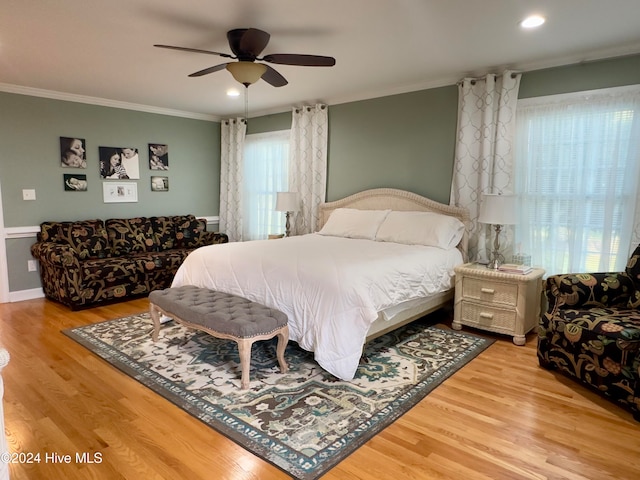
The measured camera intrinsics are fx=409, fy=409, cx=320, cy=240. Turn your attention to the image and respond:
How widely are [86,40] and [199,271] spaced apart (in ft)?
6.63

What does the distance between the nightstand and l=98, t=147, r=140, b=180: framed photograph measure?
14.5ft

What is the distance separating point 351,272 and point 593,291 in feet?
5.72

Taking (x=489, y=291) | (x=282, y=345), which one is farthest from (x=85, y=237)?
(x=489, y=291)

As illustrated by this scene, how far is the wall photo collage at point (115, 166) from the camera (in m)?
5.02

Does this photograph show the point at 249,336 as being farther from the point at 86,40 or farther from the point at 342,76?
the point at 342,76

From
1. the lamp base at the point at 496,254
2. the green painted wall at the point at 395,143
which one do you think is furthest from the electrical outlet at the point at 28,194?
the lamp base at the point at 496,254

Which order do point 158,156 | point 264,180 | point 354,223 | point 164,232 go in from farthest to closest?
point 264,180 < point 158,156 < point 164,232 < point 354,223

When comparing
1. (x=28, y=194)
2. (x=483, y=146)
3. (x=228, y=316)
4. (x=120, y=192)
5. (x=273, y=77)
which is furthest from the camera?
(x=120, y=192)

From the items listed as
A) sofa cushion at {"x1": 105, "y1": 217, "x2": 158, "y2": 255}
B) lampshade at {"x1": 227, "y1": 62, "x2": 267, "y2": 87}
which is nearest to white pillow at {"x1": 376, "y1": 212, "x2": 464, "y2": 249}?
lampshade at {"x1": 227, "y1": 62, "x2": 267, "y2": 87}

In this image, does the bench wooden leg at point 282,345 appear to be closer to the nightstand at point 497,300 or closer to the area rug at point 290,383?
the area rug at point 290,383

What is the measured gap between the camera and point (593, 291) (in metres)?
2.93

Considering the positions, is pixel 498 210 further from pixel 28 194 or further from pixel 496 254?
pixel 28 194

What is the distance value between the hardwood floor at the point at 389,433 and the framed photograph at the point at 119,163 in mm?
3006

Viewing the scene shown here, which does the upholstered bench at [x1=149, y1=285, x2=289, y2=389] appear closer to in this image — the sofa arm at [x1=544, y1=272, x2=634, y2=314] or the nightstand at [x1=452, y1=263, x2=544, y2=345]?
the nightstand at [x1=452, y1=263, x2=544, y2=345]
